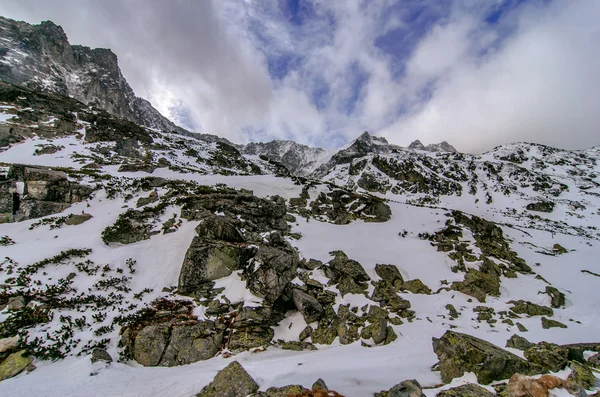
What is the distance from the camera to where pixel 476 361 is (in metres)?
8.77

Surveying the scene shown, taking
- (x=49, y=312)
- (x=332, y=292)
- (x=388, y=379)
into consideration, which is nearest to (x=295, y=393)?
(x=388, y=379)

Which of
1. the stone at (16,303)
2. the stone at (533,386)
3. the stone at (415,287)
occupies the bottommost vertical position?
the stone at (16,303)

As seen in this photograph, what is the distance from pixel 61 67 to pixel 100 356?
159 m

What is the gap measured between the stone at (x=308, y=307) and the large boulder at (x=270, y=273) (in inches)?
58.4

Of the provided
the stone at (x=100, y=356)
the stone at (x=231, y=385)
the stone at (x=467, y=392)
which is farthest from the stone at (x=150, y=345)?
the stone at (x=467, y=392)

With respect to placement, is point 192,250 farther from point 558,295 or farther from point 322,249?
point 558,295

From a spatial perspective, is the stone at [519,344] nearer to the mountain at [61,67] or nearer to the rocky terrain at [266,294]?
the rocky terrain at [266,294]

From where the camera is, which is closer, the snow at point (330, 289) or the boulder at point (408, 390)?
the boulder at point (408, 390)

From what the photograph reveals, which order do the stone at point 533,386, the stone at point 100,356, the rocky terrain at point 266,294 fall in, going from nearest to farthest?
the stone at point 533,386
the rocky terrain at point 266,294
the stone at point 100,356

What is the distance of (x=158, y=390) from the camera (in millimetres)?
9180

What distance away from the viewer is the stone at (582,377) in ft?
22.3

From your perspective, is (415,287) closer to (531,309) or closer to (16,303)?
(531,309)

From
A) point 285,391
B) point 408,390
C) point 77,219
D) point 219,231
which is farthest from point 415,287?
point 77,219

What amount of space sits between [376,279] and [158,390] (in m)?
18.9
